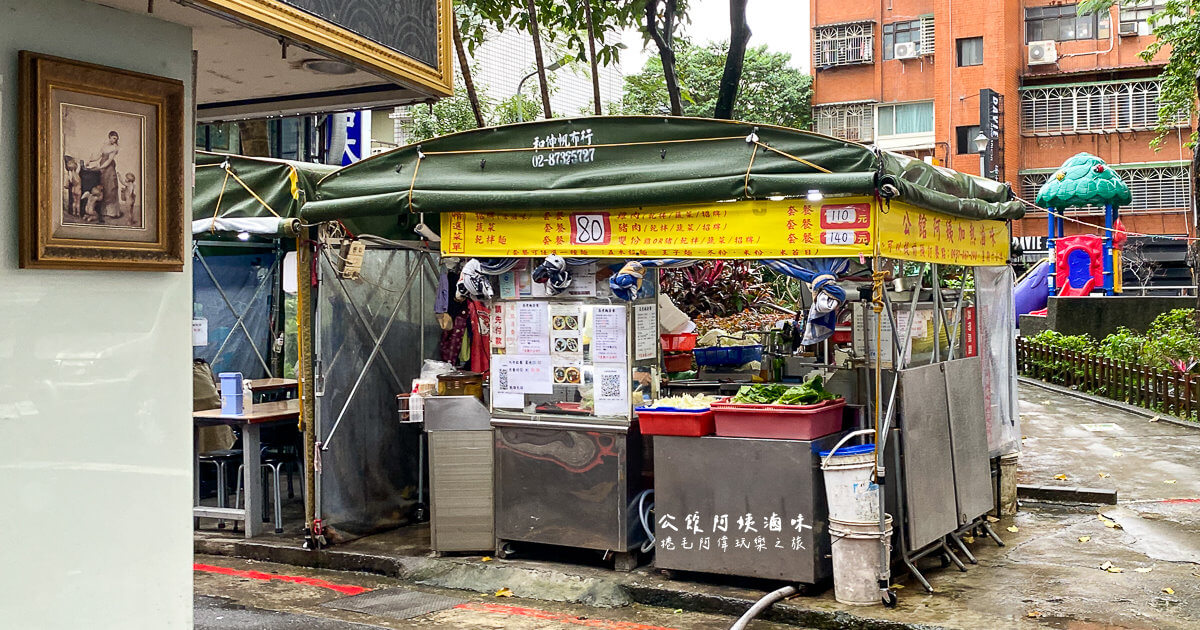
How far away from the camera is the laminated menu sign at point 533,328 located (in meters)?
8.75

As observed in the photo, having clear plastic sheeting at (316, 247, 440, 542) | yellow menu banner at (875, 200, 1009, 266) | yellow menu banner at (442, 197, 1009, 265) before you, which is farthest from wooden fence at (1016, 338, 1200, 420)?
clear plastic sheeting at (316, 247, 440, 542)

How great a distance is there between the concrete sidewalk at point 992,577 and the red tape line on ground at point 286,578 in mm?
379

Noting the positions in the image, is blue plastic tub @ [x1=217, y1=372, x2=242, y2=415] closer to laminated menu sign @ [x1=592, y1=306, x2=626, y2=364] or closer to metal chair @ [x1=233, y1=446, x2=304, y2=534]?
metal chair @ [x1=233, y1=446, x2=304, y2=534]

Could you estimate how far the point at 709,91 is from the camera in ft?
125

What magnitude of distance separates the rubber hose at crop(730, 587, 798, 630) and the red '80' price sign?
273 cm

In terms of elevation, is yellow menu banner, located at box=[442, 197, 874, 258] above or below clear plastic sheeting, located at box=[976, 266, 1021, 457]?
above

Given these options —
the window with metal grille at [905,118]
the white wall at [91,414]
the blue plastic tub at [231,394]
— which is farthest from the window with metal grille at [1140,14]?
the white wall at [91,414]

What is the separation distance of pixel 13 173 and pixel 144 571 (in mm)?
1554

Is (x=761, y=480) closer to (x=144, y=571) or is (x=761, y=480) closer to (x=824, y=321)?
(x=824, y=321)

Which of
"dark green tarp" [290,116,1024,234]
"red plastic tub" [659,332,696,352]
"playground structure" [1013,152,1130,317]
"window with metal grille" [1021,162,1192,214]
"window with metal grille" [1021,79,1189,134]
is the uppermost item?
"window with metal grille" [1021,79,1189,134]

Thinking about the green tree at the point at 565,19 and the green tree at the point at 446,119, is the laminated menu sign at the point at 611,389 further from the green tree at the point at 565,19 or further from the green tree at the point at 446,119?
the green tree at the point at 446,119

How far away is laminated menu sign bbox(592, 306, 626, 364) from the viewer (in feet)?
27.7

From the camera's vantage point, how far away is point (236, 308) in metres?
12.7

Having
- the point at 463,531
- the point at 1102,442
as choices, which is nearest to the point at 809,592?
the point at 463,531
